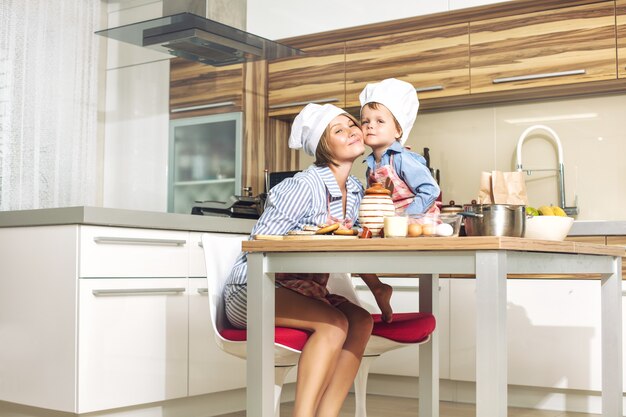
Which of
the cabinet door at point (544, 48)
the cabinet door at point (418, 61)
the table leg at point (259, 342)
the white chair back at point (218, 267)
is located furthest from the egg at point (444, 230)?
the cabinet door at point (418, 61)

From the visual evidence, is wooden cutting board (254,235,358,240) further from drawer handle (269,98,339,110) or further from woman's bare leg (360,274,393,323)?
drawer handle (269,98,339,110)

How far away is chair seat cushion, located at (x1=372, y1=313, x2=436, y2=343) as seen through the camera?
2533 mm

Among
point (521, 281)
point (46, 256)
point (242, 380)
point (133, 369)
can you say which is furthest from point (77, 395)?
point (521, 281)

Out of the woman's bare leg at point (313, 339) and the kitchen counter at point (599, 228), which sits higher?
the kitchen counter at point (599, 228)

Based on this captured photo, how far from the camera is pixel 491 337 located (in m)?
1.75

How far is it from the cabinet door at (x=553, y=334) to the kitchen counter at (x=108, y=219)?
1.36 meters

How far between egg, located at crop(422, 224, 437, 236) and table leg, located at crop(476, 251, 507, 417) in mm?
222

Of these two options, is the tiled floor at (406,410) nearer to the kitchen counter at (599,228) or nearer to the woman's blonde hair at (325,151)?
the kitchen counter at (599,228)

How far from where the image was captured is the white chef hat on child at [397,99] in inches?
99.0

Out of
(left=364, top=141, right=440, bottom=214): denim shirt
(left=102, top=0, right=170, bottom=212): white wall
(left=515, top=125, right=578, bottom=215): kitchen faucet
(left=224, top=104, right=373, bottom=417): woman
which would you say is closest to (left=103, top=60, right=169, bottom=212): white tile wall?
(left=102, top=0, right=170, bottom=212): white wall

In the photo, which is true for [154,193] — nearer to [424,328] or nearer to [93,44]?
[93,44]

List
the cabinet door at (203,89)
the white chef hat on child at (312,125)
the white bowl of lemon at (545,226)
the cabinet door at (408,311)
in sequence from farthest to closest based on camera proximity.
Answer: the cabinet door at (203,89) < the cabinet door at (408,311) < the white chef hat on child at (312,125) < the white bowl of lemon at (545,226)

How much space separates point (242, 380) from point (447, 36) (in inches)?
76.7

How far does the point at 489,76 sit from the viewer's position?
162 inches
